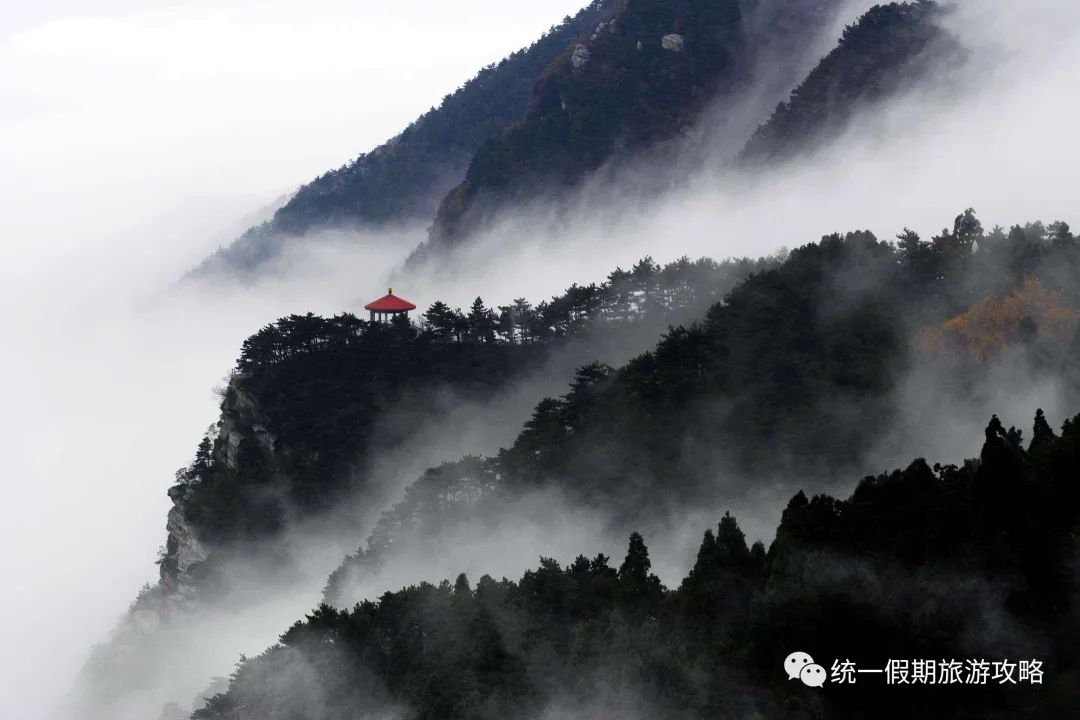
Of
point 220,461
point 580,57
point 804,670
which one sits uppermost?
point 580,57

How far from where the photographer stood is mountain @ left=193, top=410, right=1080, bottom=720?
38.2 m

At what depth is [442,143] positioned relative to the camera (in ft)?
616

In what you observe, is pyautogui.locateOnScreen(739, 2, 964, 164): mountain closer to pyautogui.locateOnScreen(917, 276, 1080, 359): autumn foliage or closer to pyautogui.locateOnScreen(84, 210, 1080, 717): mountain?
pyautogui.locateOnScreen(84, 210, 1080, 717): mountain

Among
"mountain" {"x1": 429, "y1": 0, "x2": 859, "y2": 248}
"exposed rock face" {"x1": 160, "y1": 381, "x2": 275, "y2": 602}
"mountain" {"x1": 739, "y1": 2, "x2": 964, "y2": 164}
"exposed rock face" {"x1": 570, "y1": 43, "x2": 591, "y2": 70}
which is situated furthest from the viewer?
"exposed rock face" {"x1": 570, "y1": 43, "x2": 591, "y2": 70}

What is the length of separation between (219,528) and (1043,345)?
4418 centimetres

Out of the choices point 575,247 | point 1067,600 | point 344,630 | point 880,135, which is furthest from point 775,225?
point 1067,600

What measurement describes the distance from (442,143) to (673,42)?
51582mm

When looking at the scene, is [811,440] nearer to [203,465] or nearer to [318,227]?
[203,465]

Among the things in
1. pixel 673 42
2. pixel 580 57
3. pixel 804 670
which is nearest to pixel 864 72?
pixel 673 42

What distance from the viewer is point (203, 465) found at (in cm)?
9006

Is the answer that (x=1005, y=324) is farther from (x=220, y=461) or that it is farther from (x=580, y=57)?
(x=580, y=57)

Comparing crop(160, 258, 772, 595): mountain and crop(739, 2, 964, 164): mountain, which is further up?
crop(739, 2, 964, 164): mountain

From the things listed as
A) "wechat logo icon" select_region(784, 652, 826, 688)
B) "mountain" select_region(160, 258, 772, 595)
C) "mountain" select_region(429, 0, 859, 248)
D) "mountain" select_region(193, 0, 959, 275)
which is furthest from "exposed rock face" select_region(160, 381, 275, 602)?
"mountain" select_region(429, 0, 859, 248)

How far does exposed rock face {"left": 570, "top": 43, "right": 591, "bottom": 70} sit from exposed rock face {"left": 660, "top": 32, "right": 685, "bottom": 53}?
7.19 m
